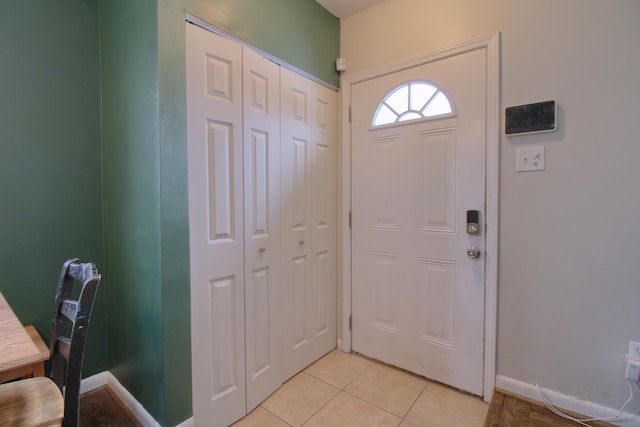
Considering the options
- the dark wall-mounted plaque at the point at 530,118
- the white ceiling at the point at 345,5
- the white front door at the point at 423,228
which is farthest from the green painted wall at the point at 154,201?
the dark wall-mounted plaque at the point at 530,118

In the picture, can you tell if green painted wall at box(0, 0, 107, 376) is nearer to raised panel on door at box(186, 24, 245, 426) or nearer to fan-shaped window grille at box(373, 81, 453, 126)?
raised panel on door at box(186, 24, 245, 426)

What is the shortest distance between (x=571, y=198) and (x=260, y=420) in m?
2.03

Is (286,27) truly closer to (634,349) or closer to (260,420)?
(260,420)

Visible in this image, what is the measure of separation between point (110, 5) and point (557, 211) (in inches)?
107

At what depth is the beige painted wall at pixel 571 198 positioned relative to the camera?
1396 millimetres

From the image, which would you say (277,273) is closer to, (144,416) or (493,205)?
(144,416)

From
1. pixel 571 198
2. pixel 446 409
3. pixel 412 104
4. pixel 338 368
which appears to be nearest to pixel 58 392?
pixel 338 368

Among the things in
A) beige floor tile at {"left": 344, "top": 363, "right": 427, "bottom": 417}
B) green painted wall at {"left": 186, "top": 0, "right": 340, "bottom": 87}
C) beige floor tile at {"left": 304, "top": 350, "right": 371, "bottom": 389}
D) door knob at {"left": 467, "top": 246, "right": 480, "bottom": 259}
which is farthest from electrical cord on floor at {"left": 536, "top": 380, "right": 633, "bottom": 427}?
green painted wall at {"left": 186, "top": 0, "right": 340, "bottom": 87}

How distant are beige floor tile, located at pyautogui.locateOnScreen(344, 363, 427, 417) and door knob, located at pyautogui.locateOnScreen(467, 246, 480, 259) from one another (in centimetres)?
90

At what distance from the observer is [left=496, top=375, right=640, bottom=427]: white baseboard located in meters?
1.42

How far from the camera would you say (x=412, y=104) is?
197 cm

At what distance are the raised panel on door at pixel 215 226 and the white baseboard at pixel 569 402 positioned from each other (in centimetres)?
153

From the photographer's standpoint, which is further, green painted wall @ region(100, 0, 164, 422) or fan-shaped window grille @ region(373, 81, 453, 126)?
fan-shaped window grille @ region(373, 81, 453, 126)

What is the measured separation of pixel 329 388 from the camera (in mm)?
1877
